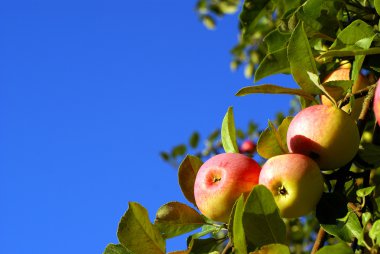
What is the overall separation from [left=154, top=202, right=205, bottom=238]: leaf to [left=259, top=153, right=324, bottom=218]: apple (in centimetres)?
26

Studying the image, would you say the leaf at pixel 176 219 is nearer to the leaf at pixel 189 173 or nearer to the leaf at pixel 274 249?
the leaf at pixel 189 173

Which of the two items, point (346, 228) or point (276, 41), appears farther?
point (276, 41)

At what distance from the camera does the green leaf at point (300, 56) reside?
4.00 feet

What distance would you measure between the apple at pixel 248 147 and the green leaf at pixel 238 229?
2843mm

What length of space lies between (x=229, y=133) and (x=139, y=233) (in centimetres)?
31

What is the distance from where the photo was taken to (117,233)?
3.95ft

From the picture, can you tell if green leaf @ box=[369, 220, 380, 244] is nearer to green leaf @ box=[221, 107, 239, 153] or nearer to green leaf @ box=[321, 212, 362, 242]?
green leaf @ box=[321, 212, 362, 242]

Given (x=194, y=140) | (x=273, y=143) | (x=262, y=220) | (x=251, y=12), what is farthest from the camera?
(x=194, y=140)

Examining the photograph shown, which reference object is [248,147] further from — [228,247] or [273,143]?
[228,247]

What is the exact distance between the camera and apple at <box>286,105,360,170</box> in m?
1.16

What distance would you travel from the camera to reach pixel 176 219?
134 centimetres

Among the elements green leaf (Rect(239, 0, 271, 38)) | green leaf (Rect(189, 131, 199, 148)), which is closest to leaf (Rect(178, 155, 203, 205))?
green leaf (Rect(239, 0, 271, 38))

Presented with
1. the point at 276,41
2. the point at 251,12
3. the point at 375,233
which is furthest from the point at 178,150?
the point at 375,233

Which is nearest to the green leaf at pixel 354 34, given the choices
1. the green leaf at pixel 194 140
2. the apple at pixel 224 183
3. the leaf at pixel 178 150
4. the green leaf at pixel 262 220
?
the apple at pixel 224 183
